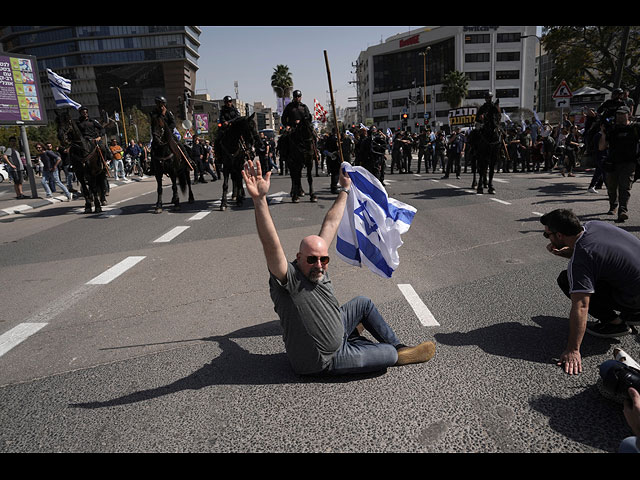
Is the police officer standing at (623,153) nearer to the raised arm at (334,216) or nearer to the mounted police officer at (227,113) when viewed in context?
the raised arm at (334,216)

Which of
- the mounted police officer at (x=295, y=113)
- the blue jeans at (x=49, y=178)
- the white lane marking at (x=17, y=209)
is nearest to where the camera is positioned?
the mounted police officer at (x=295, y=113)

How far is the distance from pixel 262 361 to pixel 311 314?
913mm

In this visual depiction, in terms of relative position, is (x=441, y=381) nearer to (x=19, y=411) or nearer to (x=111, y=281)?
(x=19, y=411)

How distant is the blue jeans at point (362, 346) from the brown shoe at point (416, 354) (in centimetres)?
9

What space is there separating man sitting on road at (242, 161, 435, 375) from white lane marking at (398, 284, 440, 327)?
0.90 meters

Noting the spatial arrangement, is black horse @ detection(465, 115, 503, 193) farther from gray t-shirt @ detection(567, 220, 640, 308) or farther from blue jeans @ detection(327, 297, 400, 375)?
blue jeans @ detection(327, 297, 400, 375)

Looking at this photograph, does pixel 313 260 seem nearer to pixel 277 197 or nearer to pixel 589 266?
pixel 589 266

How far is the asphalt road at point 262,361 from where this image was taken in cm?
292

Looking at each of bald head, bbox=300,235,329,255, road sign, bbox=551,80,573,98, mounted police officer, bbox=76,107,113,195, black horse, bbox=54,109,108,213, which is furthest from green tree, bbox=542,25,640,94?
bald head, bbox=300,235,329,255

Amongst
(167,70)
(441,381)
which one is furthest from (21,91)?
(167,70)

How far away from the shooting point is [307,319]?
334 cm

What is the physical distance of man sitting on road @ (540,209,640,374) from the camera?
3.56 m

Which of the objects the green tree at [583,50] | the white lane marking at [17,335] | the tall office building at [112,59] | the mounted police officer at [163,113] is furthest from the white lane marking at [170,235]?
the tall office building at [112,59]

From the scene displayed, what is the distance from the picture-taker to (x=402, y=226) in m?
4.54
